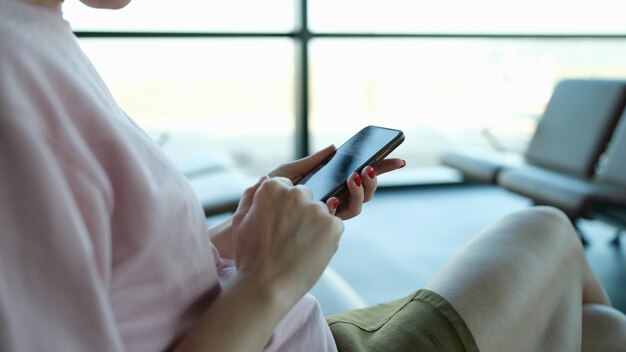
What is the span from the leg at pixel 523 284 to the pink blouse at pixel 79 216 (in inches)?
17.8

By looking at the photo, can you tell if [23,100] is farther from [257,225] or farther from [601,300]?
[601,300]

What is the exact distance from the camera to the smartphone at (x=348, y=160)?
33.4 inches

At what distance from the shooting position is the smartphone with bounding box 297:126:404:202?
33.4 inches

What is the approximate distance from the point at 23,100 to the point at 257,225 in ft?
0.92

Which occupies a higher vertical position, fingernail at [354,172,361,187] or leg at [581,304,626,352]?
fingernail at [354,172,361,187]

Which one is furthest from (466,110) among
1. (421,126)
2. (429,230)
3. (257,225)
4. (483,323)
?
(257,225)

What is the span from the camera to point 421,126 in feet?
13.6

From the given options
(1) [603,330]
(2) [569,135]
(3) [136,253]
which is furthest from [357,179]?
(2) [569,135]

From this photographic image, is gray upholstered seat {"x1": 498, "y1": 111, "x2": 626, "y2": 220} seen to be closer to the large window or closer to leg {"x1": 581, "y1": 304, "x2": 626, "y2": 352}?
the large window

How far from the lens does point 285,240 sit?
61cm

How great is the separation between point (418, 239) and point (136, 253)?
8.10 feet

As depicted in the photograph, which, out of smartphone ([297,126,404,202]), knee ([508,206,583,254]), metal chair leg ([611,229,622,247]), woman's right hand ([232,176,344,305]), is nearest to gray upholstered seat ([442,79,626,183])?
metal chair leg ([611,229,622,247])

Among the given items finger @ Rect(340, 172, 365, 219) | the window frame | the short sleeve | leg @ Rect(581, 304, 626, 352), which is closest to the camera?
the short sleeve

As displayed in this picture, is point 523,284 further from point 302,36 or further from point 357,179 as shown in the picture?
point 302,36
